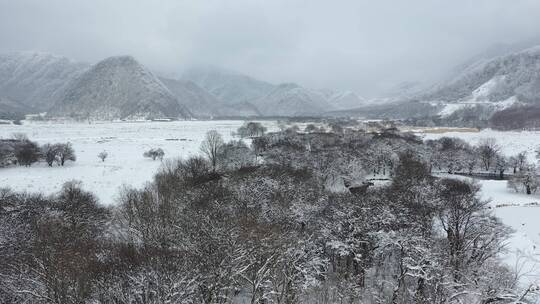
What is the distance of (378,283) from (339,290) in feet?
13.7

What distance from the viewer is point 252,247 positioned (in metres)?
22.1

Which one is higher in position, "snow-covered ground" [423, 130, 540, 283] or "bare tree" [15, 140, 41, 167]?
"bare tree" [15, 140, 41, 167]

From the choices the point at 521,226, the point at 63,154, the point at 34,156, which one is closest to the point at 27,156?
the point at 34,156

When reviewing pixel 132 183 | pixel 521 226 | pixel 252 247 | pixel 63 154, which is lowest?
pixel 521 226

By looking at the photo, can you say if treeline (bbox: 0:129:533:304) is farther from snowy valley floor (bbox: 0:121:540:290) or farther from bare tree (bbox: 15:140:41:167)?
bare tree (bbox: 15:140:41:167)

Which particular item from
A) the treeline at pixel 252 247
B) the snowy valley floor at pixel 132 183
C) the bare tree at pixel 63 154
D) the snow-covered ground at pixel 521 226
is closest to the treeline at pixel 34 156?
the bare tree at pixel 63 154

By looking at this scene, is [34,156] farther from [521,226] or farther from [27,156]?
[521,226]

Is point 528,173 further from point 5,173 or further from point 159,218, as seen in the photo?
point 5,173

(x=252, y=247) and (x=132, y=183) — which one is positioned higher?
(x=252, y=247)

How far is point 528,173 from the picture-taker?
64938mm

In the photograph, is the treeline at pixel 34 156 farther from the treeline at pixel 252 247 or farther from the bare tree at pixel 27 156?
the treeline at pixel 252 247

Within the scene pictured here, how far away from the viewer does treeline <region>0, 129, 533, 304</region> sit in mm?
18016

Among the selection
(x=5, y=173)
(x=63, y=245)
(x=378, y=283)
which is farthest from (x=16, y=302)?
(x=5, y=173)

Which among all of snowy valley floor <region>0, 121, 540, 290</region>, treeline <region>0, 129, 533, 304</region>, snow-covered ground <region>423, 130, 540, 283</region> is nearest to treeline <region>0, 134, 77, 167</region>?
snowy valley floor <region>0, 121, 540, 290</region>
